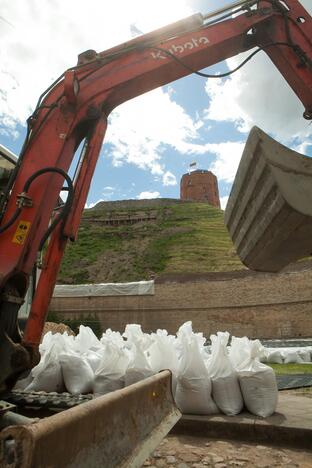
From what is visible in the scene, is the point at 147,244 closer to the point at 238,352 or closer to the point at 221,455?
the point at 238,352

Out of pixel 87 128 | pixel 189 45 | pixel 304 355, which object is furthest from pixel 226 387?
pixel 304 355

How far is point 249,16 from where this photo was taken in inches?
121

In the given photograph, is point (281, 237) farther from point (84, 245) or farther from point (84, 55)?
point (84, 245)

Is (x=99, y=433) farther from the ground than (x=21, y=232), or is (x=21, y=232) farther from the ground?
(x=21, y=232)

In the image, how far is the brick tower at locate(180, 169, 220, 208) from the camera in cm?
7538

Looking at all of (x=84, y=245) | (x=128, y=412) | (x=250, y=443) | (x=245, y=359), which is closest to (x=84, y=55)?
(x=128, y=412)

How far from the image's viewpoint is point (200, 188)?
76000 mm

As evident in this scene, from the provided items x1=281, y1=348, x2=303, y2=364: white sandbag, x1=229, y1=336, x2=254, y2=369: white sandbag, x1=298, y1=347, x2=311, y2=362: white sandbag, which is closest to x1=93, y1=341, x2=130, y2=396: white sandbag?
x1=229, y1=336, x2=254, y2=369: white sandbag

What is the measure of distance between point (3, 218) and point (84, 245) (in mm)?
42641

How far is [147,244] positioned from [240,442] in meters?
39.8

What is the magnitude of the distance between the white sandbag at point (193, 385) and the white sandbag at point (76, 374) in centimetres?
105

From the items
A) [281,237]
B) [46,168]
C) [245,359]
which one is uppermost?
[46,168]

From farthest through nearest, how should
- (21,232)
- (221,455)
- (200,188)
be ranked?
(200,188)
(221,455)
(21,232)

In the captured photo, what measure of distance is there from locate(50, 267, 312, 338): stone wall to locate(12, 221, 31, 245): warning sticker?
19.6 m
